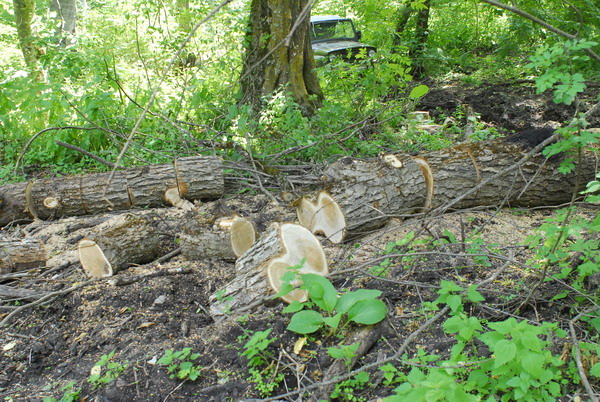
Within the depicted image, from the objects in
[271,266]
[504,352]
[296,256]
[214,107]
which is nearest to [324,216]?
[296,256]

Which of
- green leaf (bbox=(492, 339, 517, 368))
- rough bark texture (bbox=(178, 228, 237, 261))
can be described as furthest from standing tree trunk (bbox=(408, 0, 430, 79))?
green leaf (bbox=(492, 339, 517, 368))

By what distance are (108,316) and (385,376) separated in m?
2.01

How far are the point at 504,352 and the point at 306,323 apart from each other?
990mm

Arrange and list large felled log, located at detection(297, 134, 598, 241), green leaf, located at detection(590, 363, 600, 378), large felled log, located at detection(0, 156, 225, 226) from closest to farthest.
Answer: green leaf, located at detection(590, 363, 600, 378)
large felled log, located at detection(297, 134, 598, 241)
large felled log, located at detection(0, 156, 225, 226)

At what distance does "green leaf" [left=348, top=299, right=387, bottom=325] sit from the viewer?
2.46m

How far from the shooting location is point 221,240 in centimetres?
392

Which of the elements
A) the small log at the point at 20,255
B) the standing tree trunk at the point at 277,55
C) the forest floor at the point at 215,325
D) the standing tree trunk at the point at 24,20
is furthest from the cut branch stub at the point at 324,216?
the standing tree trunk at the point at 24,20

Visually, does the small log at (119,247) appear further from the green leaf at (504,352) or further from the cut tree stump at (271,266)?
the green leaf at (504,352)

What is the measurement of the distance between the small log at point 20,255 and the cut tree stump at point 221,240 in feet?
4.19

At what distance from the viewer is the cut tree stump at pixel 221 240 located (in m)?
3.91

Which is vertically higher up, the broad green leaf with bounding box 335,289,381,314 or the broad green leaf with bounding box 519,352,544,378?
the broad green leaf with bounding box 519,352,544,378

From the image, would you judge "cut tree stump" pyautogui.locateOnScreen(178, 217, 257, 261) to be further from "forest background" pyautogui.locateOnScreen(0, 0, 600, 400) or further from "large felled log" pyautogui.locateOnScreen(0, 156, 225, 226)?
"large felled log" pyautogui.locateOnScreen(0, 156, 225, 226)

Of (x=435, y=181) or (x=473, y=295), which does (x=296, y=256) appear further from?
(x=435, y=181)

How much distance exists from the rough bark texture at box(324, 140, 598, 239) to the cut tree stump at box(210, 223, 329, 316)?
1.01 meters
